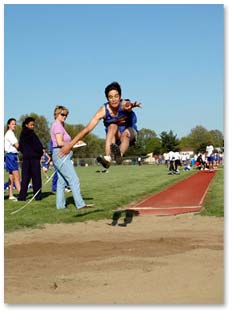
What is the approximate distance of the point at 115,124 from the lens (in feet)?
25.7

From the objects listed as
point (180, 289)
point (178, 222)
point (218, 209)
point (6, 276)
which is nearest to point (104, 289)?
point (180, 289)

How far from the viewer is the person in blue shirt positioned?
757 cm

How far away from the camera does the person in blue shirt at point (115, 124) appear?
24.8ft

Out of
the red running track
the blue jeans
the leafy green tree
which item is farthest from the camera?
the leafy green tree

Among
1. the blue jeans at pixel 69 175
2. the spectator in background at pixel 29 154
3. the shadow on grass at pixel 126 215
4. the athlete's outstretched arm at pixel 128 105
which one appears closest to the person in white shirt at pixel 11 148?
the spectator in background at pixel 29 154

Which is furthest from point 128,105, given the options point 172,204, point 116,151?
point 172,204

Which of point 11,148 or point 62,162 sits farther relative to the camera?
point 11,148

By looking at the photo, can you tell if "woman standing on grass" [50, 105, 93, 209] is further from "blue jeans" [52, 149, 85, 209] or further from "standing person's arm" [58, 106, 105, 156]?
"standing person's arm" [58, 106, 105, 156]

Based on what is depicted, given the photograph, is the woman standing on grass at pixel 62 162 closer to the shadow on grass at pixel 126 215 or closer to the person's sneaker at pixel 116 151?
the shadow on grass at pixel 126 215

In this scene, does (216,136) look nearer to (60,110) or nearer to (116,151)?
(60,110)

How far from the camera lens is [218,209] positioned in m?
10.1

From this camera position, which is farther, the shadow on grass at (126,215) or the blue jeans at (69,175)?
the blue jeans at (69,175)

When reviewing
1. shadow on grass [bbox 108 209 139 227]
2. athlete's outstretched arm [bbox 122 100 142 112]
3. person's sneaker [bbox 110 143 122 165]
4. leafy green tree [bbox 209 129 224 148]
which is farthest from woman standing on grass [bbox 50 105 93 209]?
leafy green tree [bbox 209 129 224 148]

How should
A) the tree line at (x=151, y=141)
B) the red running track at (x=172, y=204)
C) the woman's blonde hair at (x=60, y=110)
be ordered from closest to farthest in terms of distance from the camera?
the red running track at (x=172, y=204) < the woman's blonde hair at (x=60, y=110) < the tree line at (x=151, y=141)
